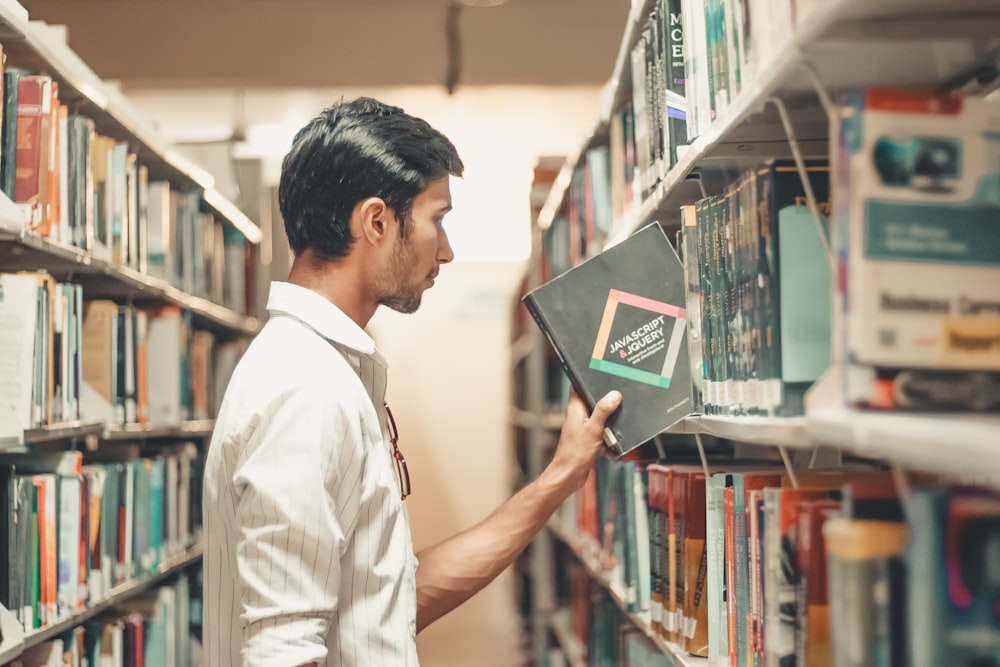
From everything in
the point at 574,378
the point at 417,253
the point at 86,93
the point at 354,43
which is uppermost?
the point at 354,43

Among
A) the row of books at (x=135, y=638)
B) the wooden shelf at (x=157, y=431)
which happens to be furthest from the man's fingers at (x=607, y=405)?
the wooden shelf at (x=157, y=431)

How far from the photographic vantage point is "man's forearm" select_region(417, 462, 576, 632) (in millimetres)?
1769

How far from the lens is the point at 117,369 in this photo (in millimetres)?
2639

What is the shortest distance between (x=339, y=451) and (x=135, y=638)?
5.28 ft

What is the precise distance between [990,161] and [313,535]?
0.95 metres

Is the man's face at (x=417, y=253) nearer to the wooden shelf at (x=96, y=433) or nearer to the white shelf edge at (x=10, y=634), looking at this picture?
the wooden shelf at (x=96, y=433)

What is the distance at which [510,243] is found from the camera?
21.0 feet

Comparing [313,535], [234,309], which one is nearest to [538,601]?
[234,309]

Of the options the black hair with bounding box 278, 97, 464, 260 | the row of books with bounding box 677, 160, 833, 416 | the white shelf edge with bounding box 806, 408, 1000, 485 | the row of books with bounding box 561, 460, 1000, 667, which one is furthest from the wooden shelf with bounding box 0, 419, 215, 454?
the white shelf edge with bounding box 806, 408, 1000, 485

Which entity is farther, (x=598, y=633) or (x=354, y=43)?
(x=354, y=43)

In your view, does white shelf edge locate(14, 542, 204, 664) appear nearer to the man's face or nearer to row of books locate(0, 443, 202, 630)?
row of books locate(0, 443, 202, 630)

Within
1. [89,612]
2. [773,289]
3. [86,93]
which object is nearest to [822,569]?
[773,289]

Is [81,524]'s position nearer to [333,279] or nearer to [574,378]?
[333,279]

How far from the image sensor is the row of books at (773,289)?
988 mm
